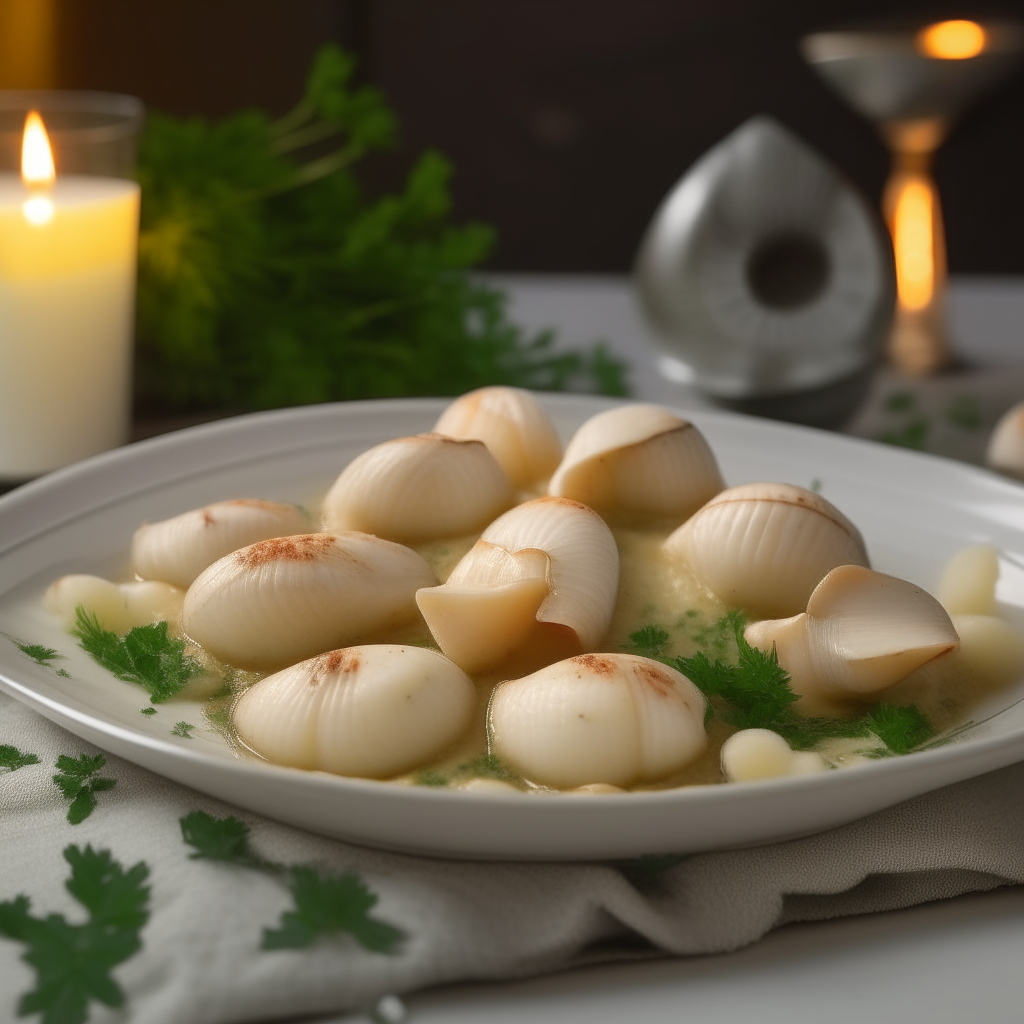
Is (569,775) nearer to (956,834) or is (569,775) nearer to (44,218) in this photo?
(956,834)

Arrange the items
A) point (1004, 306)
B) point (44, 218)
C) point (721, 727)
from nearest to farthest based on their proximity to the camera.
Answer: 1. point (721, 727)
2. point (44, 218)
3. point (1004, 306)

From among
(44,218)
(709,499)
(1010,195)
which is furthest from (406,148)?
(709,499)

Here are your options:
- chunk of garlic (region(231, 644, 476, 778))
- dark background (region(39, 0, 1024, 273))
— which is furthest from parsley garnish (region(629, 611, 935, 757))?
dark background (region(39, 0, 1024, 273))

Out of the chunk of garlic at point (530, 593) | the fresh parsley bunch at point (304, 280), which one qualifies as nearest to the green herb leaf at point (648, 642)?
the chunk of garlic at point (530, 593)

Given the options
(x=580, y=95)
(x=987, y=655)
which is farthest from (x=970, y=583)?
(x=580, y=95)

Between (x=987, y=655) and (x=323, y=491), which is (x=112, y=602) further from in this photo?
(x=987, y=655)

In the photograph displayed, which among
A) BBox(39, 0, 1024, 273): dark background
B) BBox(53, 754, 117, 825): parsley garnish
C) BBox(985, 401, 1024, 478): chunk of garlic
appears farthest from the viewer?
BBox(39, 0, 1024, 273): dark background

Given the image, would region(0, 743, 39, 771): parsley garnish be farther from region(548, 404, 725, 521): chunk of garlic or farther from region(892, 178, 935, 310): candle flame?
region(892, 178, 935, 310): candle flame

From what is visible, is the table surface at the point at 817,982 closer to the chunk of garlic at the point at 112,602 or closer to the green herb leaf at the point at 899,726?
the green herb leaf at the point at 899,726
